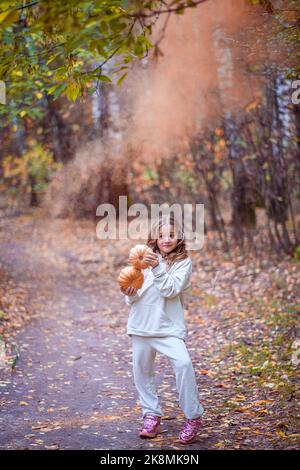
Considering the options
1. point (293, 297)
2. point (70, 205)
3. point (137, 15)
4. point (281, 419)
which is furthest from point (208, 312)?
point (70, 205)

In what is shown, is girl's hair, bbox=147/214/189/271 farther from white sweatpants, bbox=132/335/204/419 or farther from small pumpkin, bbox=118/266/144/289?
white sweatpants, bbox=132/335/204/419

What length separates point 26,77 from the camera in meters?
9.27

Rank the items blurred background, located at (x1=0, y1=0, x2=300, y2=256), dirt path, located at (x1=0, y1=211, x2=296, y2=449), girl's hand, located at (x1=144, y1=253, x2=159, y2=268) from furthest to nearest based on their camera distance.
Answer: blurred background, located at (x1=0, y1=0, x2=300, y2=256), dirt path, located at (x1=0, y1=211, x2=296, y2=449), girl's hand, located at (x1=144, y1=253, x2=159, y2=268)

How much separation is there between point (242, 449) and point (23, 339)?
4.46 metres

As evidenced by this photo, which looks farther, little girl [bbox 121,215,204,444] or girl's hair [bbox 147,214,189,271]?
girl's hair [bbox 147,214,189,271]

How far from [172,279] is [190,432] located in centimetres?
122

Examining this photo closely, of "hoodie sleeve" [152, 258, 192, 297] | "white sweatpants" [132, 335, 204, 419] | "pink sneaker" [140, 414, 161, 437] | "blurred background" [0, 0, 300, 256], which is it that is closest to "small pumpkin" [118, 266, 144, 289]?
"hoodie sleeve" [152, 258, 192, 297]

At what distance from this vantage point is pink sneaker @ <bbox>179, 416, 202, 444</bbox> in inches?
183

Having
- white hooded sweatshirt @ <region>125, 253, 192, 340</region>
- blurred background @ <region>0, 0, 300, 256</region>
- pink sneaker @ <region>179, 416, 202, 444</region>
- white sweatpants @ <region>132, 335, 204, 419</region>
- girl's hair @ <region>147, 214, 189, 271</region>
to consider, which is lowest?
pink sneaker @ <region>179, 416, 202, 444</region>

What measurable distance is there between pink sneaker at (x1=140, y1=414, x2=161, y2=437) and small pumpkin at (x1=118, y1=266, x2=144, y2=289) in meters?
1.09

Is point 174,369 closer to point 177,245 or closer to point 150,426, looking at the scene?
point 150,426

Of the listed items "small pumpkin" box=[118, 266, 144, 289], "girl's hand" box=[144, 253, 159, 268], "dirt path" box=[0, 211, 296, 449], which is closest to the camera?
"girl's hand" box=[144, 253, 159, 268]

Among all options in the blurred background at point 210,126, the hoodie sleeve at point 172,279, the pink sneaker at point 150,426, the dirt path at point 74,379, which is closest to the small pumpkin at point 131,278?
the hoodie sleeve at point 172,279

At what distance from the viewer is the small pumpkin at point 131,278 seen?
15.5 feet
